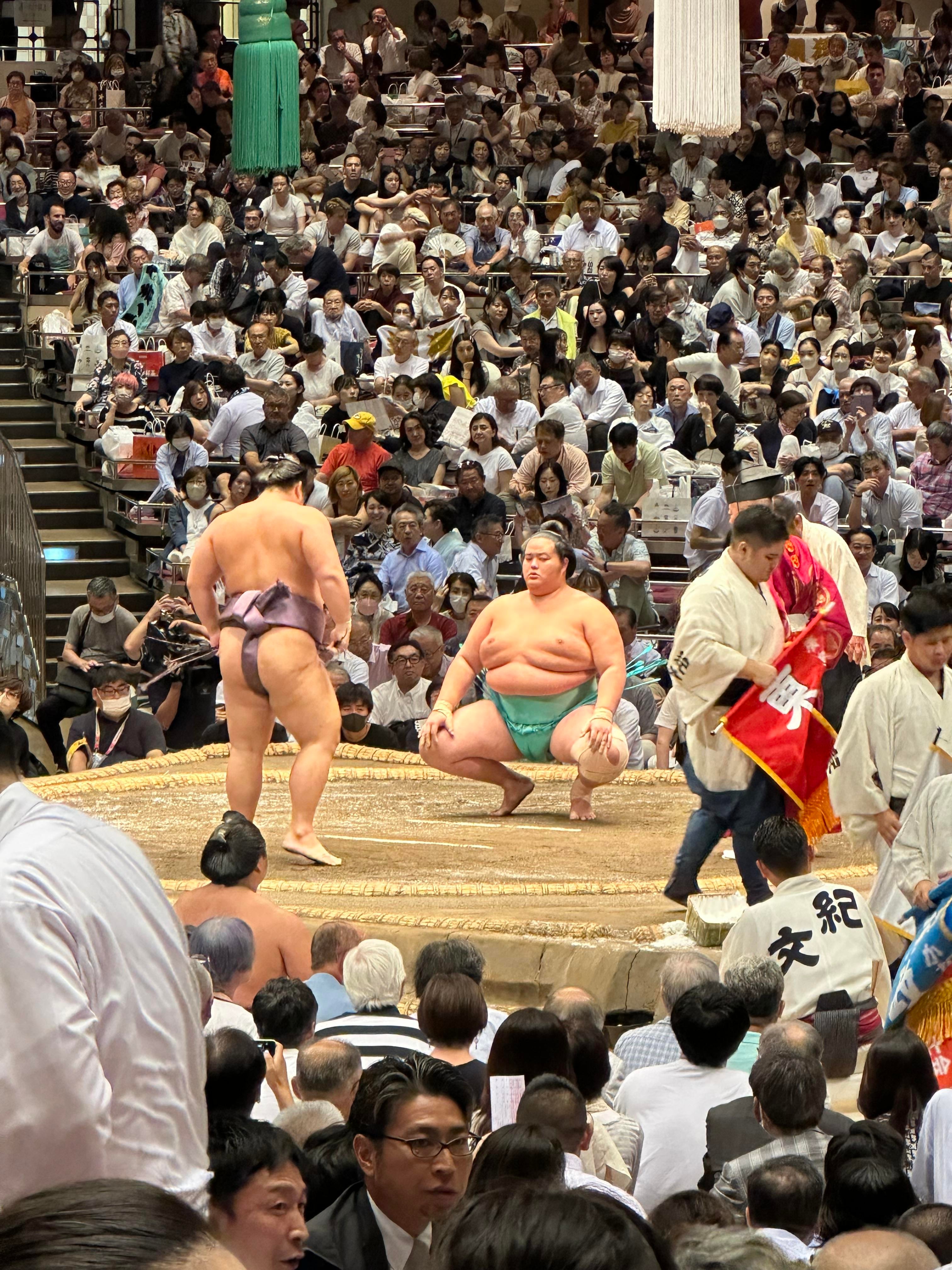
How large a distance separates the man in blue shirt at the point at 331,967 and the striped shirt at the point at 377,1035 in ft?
0.75

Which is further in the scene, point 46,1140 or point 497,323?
point 497,323

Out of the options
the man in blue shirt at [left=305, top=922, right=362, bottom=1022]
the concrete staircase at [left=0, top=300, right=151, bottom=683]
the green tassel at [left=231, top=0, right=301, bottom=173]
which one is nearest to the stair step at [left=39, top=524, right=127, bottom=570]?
the concrete staircase at [left=0, top=300, right=151, bottom=683]

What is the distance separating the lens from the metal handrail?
27.7ft

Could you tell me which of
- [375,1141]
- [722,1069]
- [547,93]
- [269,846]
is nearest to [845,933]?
[722,1069]

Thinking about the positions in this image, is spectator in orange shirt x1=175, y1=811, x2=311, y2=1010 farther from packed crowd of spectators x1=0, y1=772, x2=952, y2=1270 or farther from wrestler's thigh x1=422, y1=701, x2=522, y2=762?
wrestler's thigh x1=422, y1=701, x2=522, y2=762

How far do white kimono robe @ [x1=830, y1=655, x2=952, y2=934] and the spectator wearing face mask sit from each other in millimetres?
3639

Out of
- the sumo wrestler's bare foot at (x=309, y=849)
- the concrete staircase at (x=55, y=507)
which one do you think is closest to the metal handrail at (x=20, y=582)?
the concrete staircase at (x=55, y=507)

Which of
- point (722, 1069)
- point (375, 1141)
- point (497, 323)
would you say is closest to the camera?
point (375, 1141)

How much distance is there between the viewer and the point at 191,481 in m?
8.71

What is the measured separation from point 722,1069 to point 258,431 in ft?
21.6

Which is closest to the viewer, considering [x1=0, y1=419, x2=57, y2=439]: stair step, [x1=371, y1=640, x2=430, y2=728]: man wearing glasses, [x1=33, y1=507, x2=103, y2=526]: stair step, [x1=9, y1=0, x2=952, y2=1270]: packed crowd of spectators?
[x1=9, y1=0, x2=952, y2=1270]: packed crowd of spectators

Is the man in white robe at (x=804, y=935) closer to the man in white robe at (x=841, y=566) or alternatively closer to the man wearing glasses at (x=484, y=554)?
the man in white robe at (x=841, y=566)

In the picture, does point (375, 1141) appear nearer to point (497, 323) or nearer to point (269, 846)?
point (269, 846)

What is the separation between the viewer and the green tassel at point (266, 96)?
9.88 m
